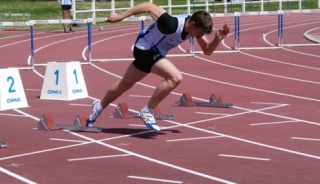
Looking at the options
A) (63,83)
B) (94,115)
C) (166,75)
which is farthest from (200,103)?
(166,75)

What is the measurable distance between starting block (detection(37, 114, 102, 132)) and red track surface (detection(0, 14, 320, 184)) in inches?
5.7

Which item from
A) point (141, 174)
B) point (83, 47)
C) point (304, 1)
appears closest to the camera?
point (141, 174)

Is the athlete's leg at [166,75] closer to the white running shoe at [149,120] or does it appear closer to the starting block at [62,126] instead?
the white running shoe at [149,120]

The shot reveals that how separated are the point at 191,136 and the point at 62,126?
1.81 m

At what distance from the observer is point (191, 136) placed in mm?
11555

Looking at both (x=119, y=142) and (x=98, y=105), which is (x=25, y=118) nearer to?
(x=98, y=105)

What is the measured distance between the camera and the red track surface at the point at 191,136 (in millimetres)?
9125

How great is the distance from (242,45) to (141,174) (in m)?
20.3

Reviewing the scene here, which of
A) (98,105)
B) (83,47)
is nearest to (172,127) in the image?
(98,105)

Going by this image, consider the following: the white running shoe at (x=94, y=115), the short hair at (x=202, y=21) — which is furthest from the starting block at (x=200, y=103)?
the short hair at (x=202, y=21)

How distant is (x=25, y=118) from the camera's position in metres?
13.5

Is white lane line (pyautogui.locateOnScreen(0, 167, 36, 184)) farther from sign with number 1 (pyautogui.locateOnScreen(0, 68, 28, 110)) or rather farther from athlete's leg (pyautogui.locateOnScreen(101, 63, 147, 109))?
sign with number 1 (pyautogui.locateOnScreen(0, 68, 28, 110))

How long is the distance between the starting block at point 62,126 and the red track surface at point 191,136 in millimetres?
144

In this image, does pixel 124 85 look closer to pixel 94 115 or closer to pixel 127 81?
pixel 127 81
